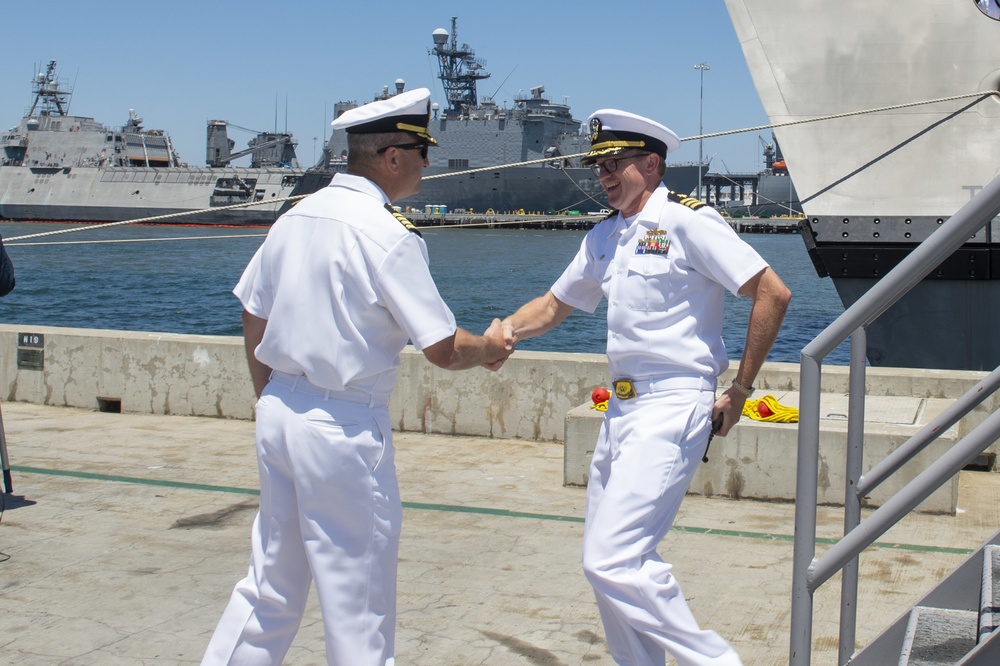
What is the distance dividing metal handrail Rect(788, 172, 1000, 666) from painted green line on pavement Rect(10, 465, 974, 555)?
1.82 m

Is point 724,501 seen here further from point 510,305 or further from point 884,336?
point 510,305

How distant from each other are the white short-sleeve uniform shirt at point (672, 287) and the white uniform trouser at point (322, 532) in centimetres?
87

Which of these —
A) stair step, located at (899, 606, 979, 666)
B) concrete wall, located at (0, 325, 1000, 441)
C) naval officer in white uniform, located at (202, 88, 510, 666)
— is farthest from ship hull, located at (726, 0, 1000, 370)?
naval officer in white uniform, located at (202, 88, 510, 666)

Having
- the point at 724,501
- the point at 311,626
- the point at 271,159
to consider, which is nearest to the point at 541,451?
the point at 724,501

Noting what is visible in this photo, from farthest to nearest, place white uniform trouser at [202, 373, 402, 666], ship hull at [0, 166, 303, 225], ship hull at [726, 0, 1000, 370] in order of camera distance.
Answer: ship hull at [0, 166, 303, 225] < ship hull at [726, 0, 1000, 370] < white uniform trouser at [202, 373, 402, 666]

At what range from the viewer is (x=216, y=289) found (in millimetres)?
42000

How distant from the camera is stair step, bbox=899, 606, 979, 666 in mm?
2623

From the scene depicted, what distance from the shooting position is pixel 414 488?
6.29 metres

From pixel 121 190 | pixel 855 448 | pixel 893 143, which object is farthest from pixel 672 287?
pixel 121 190

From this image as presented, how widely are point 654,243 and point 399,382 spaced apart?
4.57 m

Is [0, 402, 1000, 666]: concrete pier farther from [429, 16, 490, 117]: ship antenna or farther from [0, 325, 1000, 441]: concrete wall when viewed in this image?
[429, 16, 490, 117]: ship antenna

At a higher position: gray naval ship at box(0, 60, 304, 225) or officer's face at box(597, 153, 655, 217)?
gray naval ship at box(0, 60, 304, 225)

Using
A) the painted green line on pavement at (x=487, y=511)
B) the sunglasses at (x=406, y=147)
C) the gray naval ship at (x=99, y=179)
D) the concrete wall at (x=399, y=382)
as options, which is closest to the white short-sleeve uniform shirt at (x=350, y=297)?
the sunglasses at (x=406, y=147)

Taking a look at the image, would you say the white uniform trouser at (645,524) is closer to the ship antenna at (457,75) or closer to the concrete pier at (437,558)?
the concrete pier at (437,558)
